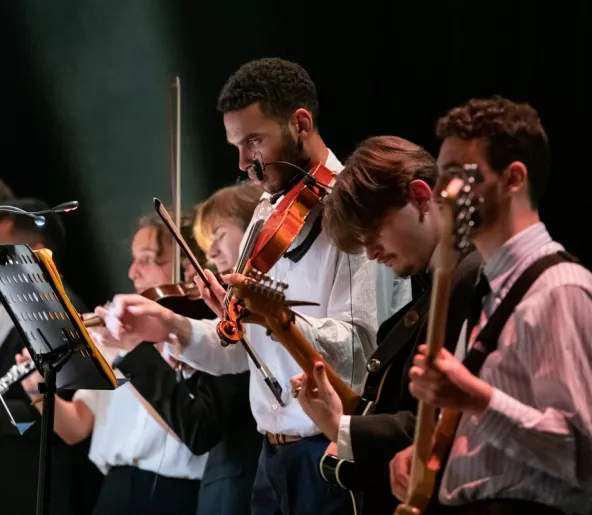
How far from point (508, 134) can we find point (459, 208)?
0.21 metres

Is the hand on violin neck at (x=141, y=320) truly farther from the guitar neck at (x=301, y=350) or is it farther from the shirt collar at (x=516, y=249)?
the shirt collar at (x=516, y=249)

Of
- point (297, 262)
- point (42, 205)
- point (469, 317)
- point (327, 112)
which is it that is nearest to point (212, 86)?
point (327, 112)

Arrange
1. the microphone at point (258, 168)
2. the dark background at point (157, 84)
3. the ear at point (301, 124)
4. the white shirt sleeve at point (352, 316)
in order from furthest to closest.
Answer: the dark background at point (157, 84)
the ear at point (301, 124)
the microphone at point (258, 168)
the white shirt sleeve at point (352, 316)

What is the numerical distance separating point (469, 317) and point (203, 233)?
140 cm

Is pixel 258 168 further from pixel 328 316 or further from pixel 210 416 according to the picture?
pixel 210 416

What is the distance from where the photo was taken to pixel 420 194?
1.73 meters

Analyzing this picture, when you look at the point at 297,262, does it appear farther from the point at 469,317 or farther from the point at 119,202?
the point at 119,202

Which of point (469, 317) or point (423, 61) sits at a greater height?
point (423, 61)

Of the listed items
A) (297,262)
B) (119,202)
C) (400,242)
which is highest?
(400,242)

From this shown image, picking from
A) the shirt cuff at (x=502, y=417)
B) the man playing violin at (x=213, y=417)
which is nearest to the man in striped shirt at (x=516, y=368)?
the shirt cuff at (x=502, y=417)

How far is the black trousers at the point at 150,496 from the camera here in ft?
8.37

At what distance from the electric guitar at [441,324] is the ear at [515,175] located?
0.05 metres

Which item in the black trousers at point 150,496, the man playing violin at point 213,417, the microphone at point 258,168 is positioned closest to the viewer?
the microphone at point 258,168

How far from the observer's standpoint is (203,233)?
8.81 ft
